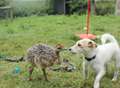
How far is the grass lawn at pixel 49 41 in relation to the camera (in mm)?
4445

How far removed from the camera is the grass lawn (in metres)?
4.45

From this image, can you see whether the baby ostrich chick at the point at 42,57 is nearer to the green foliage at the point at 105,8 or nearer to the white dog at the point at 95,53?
the white dog at the point at 95,53

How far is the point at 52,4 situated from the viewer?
14.6 meters

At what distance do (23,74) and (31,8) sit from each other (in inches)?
372

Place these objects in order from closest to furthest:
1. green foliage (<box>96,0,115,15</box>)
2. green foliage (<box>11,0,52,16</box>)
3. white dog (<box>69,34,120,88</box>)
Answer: white dog (<box>69,34,120,88</box>), green foliage (<box>96,0,115,15</box>), green foliage (<box>11,0,52,16</box>)

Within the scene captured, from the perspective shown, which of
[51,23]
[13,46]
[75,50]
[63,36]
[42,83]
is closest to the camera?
[75,50]

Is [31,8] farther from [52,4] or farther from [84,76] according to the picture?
[84,76]

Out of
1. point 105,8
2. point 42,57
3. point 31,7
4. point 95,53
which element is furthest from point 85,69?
point 31,7

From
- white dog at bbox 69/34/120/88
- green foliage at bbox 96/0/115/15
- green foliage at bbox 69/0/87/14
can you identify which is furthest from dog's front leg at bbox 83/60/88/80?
green foliage at bbox 69/0/87/14

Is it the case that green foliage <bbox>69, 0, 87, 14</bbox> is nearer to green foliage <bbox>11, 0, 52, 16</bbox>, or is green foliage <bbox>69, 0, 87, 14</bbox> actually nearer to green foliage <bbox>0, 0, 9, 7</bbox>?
green foliage <bbox>11, 0, 52, 16</bbox>

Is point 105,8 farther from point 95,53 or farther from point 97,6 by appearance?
point 95,53

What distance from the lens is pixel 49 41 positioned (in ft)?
23.1

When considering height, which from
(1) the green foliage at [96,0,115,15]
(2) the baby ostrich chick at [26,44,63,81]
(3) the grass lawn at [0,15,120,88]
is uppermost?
(2) the baby ostrich chick at [26,44,63,81]

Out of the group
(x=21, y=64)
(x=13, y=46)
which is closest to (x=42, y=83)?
(x=21, y=64)
